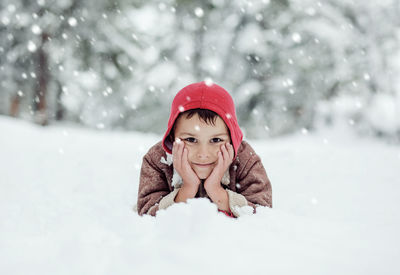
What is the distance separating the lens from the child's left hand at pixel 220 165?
181cm

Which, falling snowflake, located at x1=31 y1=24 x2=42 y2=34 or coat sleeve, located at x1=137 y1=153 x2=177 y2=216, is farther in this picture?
falling snowflake, located at x1=31 y1=24 x2=42 y2=34

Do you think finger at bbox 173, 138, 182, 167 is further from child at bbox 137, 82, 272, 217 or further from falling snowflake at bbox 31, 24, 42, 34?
falling snowflake at bbox 31, 24, 42, 34

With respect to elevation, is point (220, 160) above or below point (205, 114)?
below

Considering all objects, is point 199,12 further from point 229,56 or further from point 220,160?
point 220,160

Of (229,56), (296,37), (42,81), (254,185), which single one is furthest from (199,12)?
(254,185)

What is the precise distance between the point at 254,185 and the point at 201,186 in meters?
0.36

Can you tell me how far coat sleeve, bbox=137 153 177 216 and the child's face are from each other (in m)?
0.25

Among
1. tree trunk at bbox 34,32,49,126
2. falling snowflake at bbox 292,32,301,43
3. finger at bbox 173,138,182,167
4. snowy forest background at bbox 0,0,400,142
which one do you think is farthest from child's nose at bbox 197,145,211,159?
falling snowflake at bbox 292,32,301,43

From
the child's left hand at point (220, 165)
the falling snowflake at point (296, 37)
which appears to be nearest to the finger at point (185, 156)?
the child's left hand at point (220, 165)

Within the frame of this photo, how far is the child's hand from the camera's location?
1.80 m

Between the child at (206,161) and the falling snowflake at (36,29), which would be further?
the falling snowflake at (36,29)

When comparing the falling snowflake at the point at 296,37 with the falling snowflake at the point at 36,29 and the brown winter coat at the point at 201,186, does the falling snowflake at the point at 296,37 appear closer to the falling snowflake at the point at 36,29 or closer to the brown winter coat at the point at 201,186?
the falling snowflake at the point at 36,29

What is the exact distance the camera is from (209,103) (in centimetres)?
A: 184

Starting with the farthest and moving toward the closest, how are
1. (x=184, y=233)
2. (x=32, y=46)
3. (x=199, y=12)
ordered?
(x=199, y=12) → (x=32, y=46) → (x=184, y=233)
